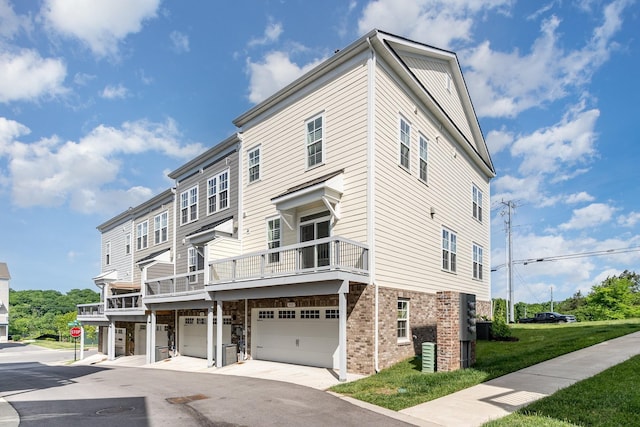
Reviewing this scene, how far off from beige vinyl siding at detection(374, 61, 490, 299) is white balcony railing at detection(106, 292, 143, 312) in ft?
49.3

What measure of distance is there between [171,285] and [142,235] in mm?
10307

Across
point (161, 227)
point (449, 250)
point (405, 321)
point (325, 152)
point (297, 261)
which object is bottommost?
point (405, 321)

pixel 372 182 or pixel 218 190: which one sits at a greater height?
pixel 218 190

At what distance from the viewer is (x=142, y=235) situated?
31.2 meters

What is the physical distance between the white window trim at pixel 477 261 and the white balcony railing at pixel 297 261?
37.1 ft

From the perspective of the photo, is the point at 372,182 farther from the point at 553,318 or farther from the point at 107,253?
the point at 553,318

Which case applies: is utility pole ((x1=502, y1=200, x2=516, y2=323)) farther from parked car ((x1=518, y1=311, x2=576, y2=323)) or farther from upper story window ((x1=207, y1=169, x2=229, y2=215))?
upper story window ((x1=207, y1=169, x2=229, y2=215))

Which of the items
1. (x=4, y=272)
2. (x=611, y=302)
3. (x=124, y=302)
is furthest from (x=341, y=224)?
(x=4, y=272)

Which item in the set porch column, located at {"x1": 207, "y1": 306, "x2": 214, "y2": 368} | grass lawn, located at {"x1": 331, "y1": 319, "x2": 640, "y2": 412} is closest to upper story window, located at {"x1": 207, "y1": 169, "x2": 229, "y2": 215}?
porch column, located at {"x1": 207, "y1": 306, "x2": 214, "y2": 368}

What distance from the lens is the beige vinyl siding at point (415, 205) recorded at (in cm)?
1552

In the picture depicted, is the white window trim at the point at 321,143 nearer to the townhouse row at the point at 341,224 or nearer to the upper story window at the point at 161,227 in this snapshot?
the townhouse row at the point at 341,224

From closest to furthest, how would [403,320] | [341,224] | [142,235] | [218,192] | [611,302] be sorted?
[341,224], [403,320], [218,192], [142,235], [611,302]

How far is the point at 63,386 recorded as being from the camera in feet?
50.6

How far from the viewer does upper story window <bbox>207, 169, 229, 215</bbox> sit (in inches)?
869
